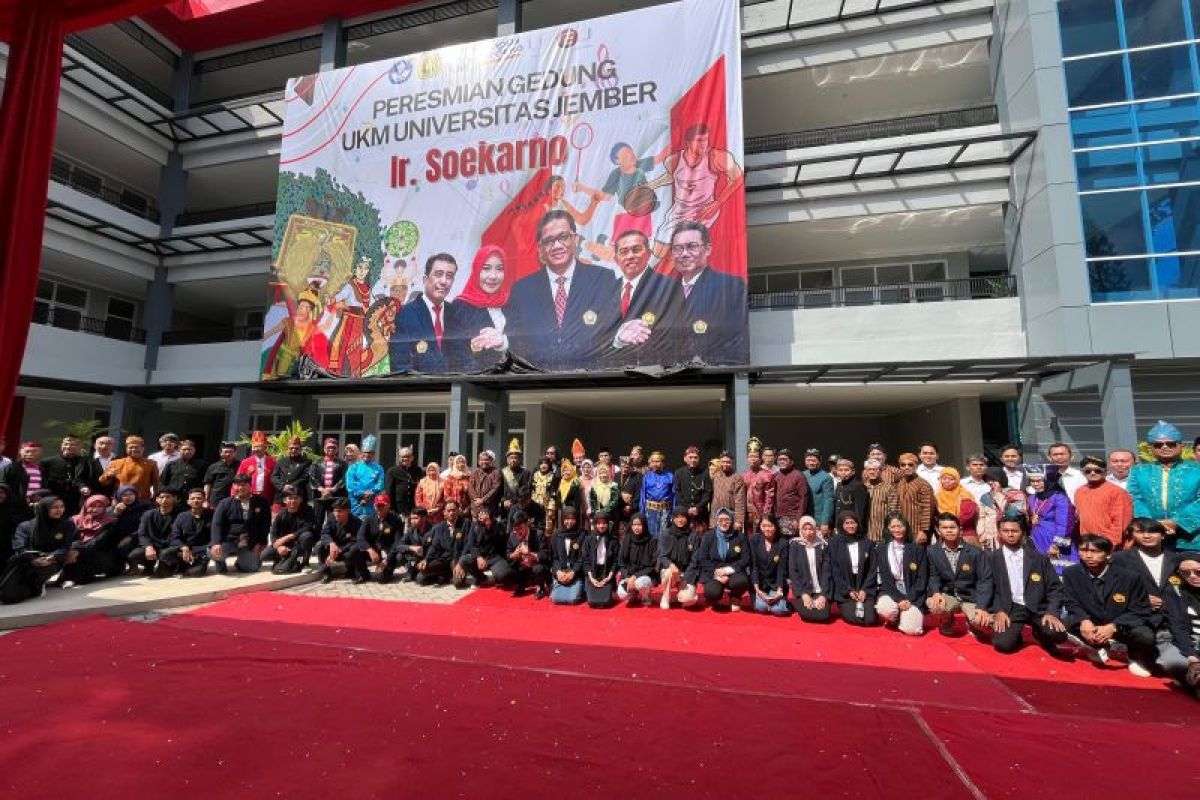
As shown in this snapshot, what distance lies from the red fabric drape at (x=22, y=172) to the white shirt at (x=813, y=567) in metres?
6.41

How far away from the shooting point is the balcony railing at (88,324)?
15148mm

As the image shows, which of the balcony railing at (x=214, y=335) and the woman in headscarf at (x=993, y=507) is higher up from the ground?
the balcony railing at (x=214, y=335)

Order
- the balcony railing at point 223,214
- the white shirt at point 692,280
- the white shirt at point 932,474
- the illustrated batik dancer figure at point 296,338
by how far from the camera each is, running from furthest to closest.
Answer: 1. the balcony railing at point 223,214
2. the illustrated batik dancer figure at point 296,338
3. the white shirt at point 692,280
4. the white shirt at point 932,474

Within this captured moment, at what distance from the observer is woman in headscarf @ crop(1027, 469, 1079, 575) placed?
5.85m

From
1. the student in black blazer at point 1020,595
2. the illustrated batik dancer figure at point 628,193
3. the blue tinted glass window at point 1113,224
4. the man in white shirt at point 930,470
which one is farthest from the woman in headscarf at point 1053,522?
the illustrated batik dancer figure at point 628,193

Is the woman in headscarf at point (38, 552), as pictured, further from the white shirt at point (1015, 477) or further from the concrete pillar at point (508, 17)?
the concrete pillar at point (508, 17)

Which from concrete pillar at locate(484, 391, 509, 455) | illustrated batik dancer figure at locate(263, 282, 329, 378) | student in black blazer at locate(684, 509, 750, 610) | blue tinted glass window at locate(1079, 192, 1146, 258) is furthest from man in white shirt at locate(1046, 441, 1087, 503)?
illustrated batik dancer figure at locate(263, 282, 329, 378)

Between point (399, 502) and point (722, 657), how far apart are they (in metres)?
5.66

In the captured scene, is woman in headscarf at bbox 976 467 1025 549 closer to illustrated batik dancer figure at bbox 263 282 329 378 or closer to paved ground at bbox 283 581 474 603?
paved ground at bbox 283 581 474 603

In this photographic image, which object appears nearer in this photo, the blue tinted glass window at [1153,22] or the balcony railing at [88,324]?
the blue tinted glass window at [1153,22]

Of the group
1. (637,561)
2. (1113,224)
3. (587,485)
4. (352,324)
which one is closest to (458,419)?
(352,324)

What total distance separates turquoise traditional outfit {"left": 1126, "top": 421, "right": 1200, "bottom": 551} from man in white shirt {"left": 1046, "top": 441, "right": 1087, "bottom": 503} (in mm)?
551

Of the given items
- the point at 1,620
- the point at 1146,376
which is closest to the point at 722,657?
the point at 1,620

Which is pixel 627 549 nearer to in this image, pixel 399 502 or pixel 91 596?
pixel 399 502
